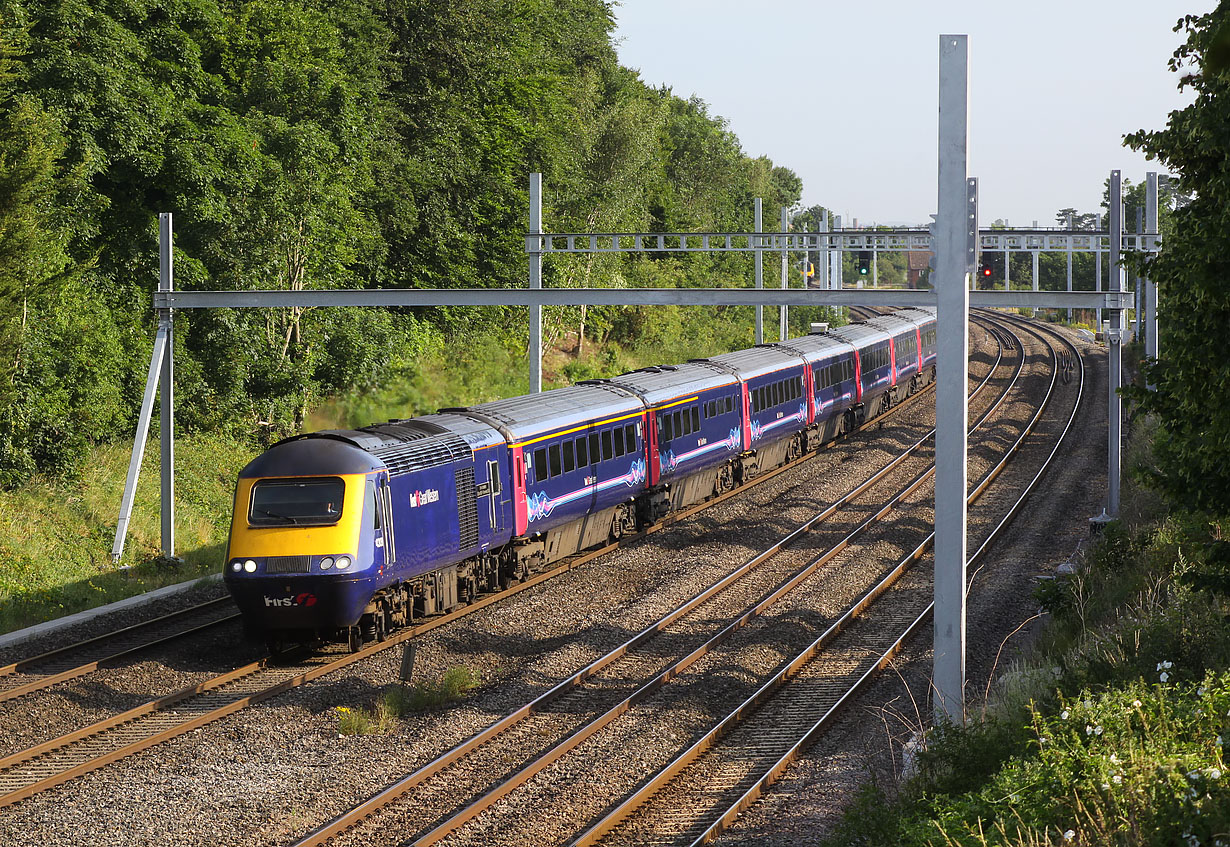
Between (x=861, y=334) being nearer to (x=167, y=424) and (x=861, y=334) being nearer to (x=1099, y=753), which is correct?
(x=167, y=424)

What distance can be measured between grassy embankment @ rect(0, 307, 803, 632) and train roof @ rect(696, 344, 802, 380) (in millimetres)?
10427

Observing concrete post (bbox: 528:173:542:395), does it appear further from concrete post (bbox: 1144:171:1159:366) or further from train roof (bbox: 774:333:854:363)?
concrete post (bbox: 1144:171:1159:366)

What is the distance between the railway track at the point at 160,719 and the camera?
12.8 meters

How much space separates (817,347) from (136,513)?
782 inches

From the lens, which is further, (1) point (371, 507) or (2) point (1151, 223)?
(2) point (1151, 223)

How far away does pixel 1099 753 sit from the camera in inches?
309

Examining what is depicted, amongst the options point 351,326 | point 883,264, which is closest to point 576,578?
point 351,326

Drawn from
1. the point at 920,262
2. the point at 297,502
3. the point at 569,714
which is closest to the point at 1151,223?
the point at 569,714

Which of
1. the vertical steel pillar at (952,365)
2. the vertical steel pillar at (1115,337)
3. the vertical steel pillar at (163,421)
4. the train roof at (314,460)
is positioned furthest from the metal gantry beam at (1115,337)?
the vertical steel pillar at (163,421)

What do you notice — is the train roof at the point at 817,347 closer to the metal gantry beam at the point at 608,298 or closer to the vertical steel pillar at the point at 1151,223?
the vertical steel pillar at the point at 1151,223

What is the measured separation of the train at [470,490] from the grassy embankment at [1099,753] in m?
7.89

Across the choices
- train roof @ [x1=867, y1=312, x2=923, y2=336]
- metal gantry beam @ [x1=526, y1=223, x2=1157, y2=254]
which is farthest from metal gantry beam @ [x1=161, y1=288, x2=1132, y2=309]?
train roof @ [x1=867, y1=312, x2=923, y2=336]

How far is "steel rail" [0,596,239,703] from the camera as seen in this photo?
15812mm

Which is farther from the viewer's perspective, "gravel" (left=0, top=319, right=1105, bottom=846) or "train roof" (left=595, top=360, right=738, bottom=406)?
"train roof" (left=595, top=360, right=738, bottom=406)
